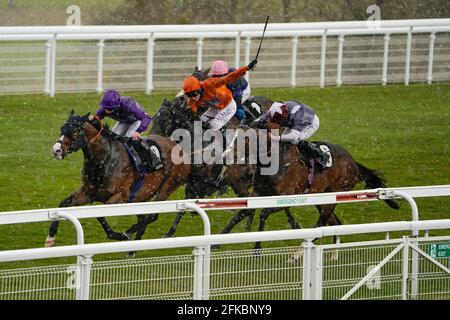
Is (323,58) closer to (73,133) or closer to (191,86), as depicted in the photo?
(191,86)

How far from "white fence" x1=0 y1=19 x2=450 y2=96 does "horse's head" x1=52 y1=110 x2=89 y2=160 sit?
590 centimetres

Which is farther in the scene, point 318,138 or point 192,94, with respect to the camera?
point 318,138

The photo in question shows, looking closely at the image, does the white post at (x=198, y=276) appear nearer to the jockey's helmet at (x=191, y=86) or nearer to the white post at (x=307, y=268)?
the white post at (x=307, y=268)

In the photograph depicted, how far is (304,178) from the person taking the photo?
12914mm

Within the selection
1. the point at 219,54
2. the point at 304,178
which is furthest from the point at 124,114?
the point at 219,54

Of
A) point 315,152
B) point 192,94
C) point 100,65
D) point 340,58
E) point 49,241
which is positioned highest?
point 340,58

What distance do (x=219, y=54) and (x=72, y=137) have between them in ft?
25.1

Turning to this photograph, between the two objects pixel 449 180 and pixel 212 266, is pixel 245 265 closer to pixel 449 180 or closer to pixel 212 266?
pixel 212 266

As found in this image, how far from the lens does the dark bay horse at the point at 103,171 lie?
11.9m

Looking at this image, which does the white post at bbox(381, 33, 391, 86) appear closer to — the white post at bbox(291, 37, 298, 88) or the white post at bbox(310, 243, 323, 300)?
the white post at bbox(291, 37, 298, 88)

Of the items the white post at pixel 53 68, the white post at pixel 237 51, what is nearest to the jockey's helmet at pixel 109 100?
the white post at pixel 53 68

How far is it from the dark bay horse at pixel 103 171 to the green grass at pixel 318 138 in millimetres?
436

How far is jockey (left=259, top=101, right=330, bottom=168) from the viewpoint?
1269cm

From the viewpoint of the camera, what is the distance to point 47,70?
712 inches
